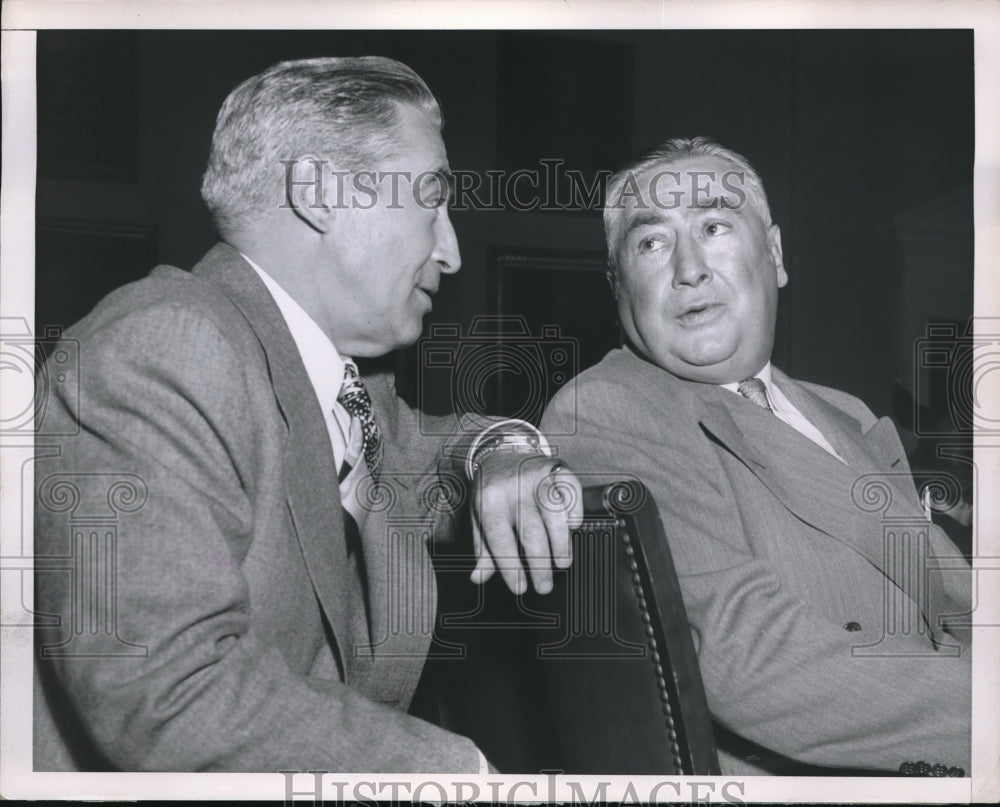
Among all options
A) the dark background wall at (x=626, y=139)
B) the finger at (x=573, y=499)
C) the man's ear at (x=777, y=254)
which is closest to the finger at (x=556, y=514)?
the finger at (x=573, y=499)

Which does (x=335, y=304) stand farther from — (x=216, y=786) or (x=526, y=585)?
(x=216, y=786)

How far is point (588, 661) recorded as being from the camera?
1.56m

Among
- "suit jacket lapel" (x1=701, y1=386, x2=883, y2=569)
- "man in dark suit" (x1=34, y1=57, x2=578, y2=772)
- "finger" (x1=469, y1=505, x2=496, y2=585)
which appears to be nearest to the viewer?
"man in dark suit" (x1=34, y1=57, x2=578, y2=772)

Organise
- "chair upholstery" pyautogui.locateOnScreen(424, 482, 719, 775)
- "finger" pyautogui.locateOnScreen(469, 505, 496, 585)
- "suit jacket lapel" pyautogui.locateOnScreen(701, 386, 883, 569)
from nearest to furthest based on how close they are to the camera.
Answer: "chair upholstery" pyautogui.locateOnScreen(424, 482, 719, 775), "finger" pyautogui.locateOnScreen(469, 505, 496, 585), "suit jacket lapel" pyautogui.locateOnScreen(701, 386, 883, 569)

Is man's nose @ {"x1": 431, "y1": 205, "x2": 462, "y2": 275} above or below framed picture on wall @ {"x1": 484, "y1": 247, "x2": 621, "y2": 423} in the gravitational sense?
above

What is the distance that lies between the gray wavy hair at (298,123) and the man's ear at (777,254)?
62 cm

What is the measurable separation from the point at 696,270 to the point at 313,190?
673mm

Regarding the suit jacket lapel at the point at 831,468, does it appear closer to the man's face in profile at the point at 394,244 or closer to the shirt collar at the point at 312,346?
the man's face in profile at the point at 394,244

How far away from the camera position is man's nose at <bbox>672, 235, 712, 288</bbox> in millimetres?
1790

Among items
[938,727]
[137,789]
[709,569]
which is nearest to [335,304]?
[709,569]

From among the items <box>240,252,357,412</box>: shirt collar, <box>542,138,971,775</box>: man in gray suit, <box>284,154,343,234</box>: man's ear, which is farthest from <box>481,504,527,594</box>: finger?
<box>284,154,343,234</box>: man's ear

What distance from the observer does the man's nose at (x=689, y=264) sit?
1790 mm

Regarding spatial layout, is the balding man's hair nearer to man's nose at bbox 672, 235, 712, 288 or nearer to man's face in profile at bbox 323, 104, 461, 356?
man's nose at bbox 672, 235, 712, 288

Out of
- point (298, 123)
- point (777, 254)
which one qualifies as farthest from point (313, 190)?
point (777, 254)
